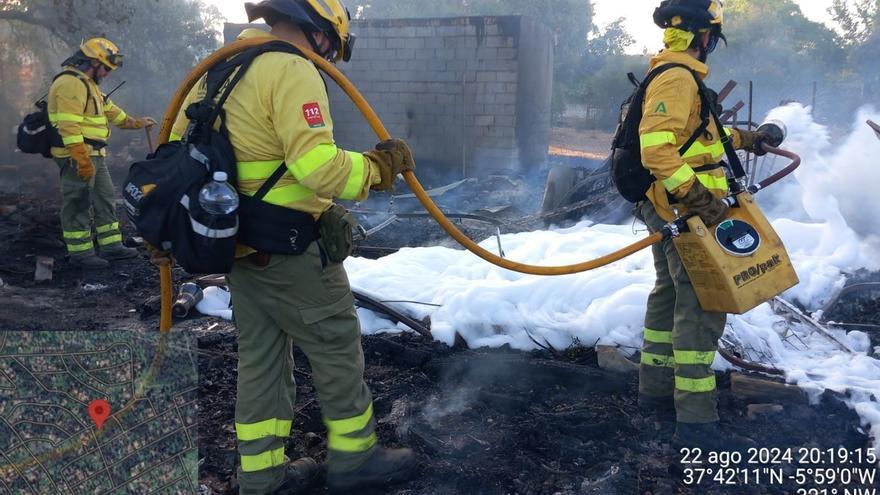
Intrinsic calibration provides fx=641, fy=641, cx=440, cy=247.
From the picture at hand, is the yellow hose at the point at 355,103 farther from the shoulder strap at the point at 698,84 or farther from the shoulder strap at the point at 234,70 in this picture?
the shoulder strap at the point at 698,84

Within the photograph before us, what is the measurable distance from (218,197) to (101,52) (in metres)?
5.22

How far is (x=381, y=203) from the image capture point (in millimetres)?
9461

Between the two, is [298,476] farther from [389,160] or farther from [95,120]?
[95,120]

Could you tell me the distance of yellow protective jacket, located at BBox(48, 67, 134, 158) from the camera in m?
6.25

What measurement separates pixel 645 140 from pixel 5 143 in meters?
16.0

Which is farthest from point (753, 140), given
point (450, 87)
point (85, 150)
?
point (450, 87)

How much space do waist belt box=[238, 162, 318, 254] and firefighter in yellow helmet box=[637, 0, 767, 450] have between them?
5.30 ft

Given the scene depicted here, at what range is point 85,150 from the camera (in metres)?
6.32

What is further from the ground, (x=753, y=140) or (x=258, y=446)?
(x=753, y=140)

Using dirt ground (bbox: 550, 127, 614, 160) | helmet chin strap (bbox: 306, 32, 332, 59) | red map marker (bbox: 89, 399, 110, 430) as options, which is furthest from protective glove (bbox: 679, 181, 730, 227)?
dirt ground (bbox: 550, 127, 614, 160)

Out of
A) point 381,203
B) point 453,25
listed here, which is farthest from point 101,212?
point 453,25

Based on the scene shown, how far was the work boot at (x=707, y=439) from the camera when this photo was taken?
3123mm

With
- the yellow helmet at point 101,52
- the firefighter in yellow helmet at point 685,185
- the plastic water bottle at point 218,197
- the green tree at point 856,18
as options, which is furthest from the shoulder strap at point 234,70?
the green tree at point 856,18

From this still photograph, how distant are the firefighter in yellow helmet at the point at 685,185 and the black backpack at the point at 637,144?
0.03 metres
